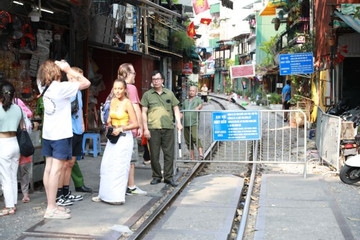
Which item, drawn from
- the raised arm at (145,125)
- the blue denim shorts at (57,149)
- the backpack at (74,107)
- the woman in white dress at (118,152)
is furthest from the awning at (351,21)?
the blue denim shorts at (57,149)

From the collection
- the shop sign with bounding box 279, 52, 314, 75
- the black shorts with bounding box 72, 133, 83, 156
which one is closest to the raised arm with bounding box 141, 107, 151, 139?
the black shorts with bounding box 72, 133, 83, 156

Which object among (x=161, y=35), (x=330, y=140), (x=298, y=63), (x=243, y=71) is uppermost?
(x=161, y=35)

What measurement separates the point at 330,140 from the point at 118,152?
5.16m

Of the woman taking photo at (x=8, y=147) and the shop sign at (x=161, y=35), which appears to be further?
the shop sign at (x=161, y=35)

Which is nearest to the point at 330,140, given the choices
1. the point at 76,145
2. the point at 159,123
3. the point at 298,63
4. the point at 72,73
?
the point at 159,123

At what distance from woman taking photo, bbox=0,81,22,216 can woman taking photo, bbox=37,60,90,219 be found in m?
0.44

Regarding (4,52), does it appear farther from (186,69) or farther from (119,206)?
(186,69)

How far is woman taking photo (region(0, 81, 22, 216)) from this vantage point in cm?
639

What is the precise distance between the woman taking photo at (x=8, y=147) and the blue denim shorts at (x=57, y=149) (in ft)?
1.47

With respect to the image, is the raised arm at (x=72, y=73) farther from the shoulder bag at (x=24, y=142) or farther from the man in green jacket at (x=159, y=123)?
the man in green jacket at (x=159, y=123)

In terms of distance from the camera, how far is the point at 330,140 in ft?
33.9

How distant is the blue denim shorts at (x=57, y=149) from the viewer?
628 cm

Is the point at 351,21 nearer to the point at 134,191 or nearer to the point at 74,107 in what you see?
the point at 134,191

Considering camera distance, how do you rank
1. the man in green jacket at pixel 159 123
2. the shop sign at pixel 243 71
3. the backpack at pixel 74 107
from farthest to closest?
the shop sign at pixel 243 71
the man in green jacket at pixel 159 123
the backpack at pixel 74 107
